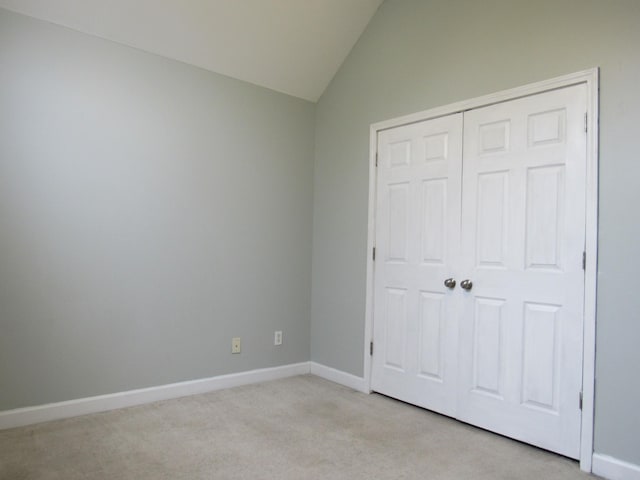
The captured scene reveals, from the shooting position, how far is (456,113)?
2975 millimetres

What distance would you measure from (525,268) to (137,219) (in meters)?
2.51

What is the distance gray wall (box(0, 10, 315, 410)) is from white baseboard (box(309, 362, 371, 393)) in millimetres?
149

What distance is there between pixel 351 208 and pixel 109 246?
71.8 inches

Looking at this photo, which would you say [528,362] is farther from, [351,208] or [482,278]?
[351,208]

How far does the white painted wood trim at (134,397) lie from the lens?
2660 mm

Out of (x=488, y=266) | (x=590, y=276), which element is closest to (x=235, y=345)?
(x=488, y=266)

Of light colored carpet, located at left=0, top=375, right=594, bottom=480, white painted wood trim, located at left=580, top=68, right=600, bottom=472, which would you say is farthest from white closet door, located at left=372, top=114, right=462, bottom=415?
white painted wood trim, located at left=580, top=68, right=600, bottom=472

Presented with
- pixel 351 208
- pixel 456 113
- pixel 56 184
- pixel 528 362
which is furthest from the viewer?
pixel 351 208

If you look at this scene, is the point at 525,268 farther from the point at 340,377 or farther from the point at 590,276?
the point at 340,377

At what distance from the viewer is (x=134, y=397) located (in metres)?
3.05

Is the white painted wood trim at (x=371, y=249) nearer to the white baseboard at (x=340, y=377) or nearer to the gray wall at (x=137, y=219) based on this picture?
the white baseboard at (x=340, y=377)

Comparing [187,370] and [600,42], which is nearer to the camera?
[600,42]

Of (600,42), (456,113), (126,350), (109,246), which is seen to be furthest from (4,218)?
(600,42)

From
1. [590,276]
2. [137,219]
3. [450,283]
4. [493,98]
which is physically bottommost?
[450,283]
